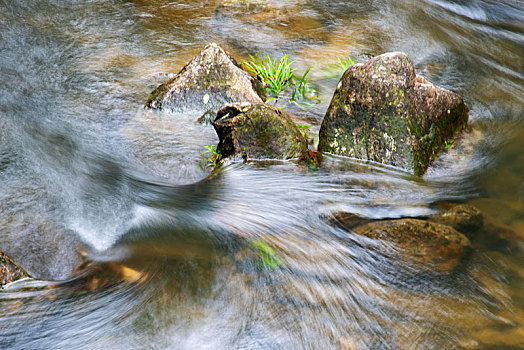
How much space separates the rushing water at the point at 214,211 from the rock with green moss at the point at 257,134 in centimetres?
18

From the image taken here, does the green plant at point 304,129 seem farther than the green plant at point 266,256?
Yes

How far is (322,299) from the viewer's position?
371 cm

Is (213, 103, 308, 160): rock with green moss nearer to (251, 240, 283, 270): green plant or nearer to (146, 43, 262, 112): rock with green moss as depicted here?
(146, 43, 262, 112): rock with green moss

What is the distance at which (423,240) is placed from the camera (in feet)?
13.7

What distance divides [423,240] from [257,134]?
2190 mm

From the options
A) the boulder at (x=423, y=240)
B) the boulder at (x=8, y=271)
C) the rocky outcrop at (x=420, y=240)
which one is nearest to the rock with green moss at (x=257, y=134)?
the rocky outcrop at (x=420, y=240)

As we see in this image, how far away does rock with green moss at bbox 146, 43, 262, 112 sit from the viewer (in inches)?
240

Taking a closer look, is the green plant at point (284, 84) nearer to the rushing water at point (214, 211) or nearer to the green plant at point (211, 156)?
the rushing water at point (214, 211)

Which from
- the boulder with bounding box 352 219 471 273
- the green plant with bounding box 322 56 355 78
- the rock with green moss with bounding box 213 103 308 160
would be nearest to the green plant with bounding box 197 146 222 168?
the rock with green moss with bounding box 213 103 308 160

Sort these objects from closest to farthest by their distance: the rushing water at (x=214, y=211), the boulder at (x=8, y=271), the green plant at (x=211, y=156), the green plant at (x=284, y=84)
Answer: the rushing water at (x=214, y=211) → the boulder at (x=8, y=271) → the green plant at (x=211, y=156) → the green plant at (x=284, y=84)

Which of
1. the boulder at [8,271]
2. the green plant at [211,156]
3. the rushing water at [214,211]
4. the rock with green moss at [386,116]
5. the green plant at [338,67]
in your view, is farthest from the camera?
the green plant at [338,67]

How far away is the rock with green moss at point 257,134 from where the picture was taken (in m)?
5.18

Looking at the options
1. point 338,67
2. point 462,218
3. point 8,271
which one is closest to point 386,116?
point 462,218

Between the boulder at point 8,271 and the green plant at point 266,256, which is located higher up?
the green plant at point 266,256
